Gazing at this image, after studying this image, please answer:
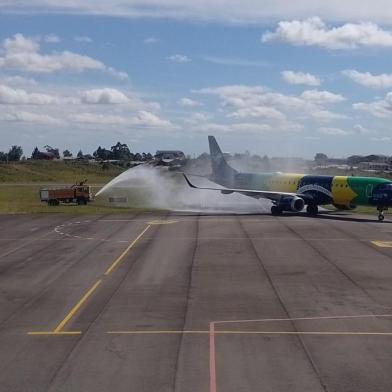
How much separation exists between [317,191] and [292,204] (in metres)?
2.92

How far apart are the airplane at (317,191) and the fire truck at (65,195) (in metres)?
20.3

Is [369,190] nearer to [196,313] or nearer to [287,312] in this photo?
[287,312]

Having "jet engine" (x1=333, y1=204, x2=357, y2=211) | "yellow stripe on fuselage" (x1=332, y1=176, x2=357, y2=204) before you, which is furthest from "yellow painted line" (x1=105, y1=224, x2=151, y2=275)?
"jet engine" (x1=333, y1=204, x2=357, y2=211)

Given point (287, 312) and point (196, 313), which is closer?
point (196, 313)

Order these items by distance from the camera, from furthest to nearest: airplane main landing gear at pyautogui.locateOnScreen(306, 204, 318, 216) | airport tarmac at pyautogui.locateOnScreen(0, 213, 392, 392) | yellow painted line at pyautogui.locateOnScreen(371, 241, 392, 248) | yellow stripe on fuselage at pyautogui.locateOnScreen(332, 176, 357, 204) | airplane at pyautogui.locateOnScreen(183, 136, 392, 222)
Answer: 1. airplane main landing gear at pyautogui.locateOnScreen(306, 204, 318, 216)
2. yellow stripe on fuselage at pyautogui.locateOnScreen(332, 176, 357, 204)
3. airplane at pyautogui.locateOnScreen(183, 136, 392, 222)
4. yellow painted line at pyautogui.locateOnScreen(371, 241, 392, 248)
5. airport tarmac at pyautogui.locateOnScreen(0, 213, 392, 392)

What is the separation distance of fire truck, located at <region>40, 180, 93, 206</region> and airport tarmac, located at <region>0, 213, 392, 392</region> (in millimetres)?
34955

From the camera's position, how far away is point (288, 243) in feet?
133

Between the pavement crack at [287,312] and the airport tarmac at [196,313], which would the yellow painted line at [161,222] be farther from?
the pavement crack at [287,312]

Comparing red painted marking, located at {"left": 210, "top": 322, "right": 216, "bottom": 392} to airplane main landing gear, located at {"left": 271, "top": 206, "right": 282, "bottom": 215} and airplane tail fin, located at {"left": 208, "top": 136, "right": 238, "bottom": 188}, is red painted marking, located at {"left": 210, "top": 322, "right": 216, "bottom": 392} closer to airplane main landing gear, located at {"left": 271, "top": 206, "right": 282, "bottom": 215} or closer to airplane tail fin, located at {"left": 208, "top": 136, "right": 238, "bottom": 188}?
airplane main landing gear, located at {"left": 271, "top": 206, "right": 282, "bottom": 215}

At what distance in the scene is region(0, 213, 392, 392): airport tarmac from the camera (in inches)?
595

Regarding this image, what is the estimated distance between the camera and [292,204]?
198ft

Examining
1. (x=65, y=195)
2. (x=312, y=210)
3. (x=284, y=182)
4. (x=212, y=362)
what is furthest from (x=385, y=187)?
(x=212, y=362)

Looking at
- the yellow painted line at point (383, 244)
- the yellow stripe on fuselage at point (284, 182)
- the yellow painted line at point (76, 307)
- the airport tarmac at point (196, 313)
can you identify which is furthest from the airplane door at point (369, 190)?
the yellow painted line at point (76, 307)

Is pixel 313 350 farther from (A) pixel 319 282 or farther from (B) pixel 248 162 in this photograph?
(B) pixel 248 162
